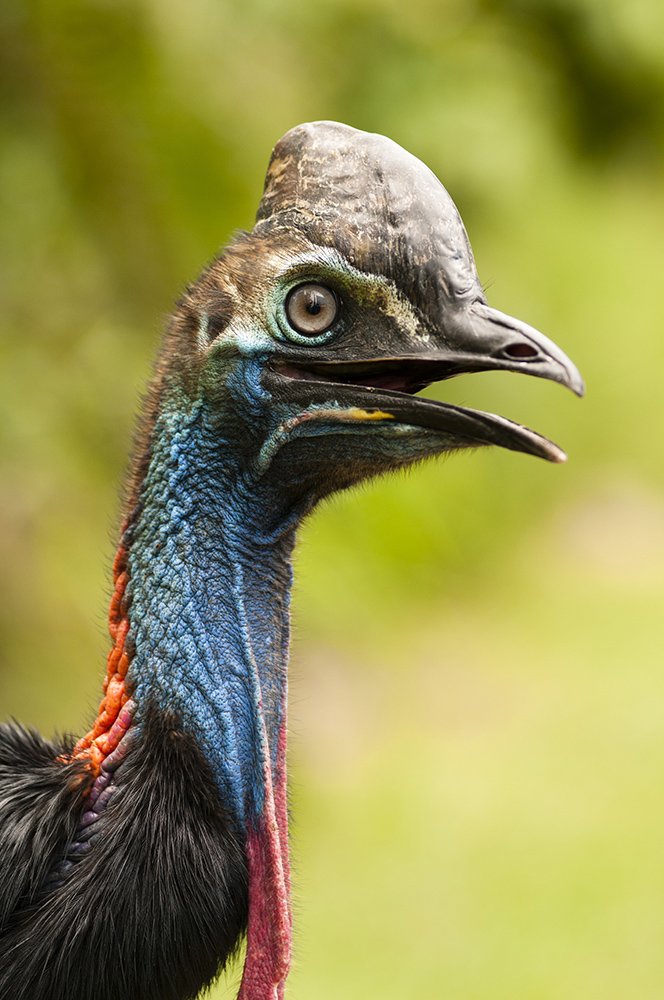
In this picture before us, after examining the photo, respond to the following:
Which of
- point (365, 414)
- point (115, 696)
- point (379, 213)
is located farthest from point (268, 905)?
point (379, 213)

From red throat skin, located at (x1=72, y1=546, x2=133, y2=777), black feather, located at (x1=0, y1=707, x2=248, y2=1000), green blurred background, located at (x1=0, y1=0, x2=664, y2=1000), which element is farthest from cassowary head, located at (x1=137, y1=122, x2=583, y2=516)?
green blurred background, located at (x1=0, y1=0, x2=664, y2=1000)

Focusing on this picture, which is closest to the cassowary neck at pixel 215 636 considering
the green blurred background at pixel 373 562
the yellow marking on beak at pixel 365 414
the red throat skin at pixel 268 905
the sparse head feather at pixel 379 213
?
the red throat skin at pixel 268 905

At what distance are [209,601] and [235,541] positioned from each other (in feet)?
0.28

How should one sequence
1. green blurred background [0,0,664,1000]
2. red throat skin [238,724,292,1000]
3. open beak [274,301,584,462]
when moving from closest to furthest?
open beak [274,301,584,462], red throat skin [238,724,292,1000], green blurred background [0,0,664,1000]

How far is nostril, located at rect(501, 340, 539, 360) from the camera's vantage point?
6.36 ft

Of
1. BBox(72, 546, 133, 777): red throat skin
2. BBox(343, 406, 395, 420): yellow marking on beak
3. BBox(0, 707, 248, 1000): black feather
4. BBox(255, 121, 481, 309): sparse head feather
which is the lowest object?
BBox(0, 707, 248, 1000): black feather

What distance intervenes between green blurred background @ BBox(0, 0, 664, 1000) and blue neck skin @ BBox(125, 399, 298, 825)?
1736mm

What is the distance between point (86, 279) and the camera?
524 cm

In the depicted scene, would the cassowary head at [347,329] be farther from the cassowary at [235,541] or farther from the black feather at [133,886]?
the black feather at [133,886]

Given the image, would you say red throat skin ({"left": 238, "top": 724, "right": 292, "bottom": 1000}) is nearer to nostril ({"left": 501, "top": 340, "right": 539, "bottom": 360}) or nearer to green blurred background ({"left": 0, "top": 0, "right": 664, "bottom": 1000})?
nostril ({"left": 501, "top": 340, "right": 539, "bottom": 360})

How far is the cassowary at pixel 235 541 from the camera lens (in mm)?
1970

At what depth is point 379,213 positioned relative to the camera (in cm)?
197

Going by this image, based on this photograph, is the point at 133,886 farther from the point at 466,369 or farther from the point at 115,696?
the point at 466,369

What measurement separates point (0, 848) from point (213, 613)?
0.39 metres
